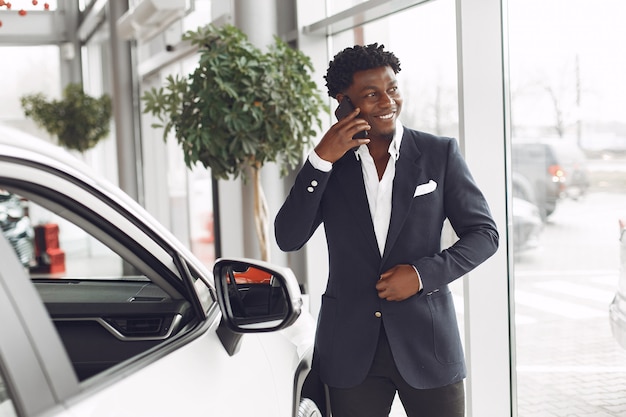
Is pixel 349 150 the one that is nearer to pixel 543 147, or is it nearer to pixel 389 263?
pixel 389 263

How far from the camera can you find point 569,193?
3.17 metres

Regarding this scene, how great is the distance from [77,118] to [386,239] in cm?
1039

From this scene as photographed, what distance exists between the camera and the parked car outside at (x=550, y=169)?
314 centimetres

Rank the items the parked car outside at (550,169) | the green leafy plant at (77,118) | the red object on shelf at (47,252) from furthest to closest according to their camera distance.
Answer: the green leafy plant at (77,118) → the red object on shelf at (47,252) → the parked car outside at (550,169)

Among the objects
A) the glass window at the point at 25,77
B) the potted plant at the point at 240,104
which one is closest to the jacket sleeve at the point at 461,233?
the potted plant at the point at 240,104

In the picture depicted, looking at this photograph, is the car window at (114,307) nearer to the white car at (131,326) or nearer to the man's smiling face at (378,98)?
the white car at (131,326)

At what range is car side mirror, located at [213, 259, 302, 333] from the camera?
1.58 m

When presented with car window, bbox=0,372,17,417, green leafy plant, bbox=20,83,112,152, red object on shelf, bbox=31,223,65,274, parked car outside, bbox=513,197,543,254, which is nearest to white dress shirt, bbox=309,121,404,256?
car window, bbox=0,372,17,417

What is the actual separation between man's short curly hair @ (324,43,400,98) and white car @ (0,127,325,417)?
606 millimetres

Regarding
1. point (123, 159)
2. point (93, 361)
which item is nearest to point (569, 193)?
point (93, 361)

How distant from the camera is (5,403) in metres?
1.00

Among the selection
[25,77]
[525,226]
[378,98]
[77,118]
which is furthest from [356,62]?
[25,77]

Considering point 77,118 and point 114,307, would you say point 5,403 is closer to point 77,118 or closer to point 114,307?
point 114,307

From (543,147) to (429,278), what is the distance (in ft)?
5.39
